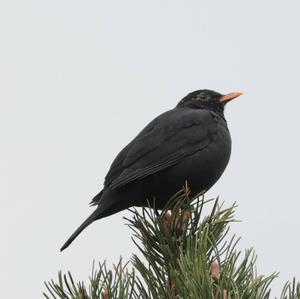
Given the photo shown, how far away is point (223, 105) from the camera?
6434 mm

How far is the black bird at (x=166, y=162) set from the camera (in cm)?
481

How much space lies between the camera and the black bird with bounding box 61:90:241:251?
481cm

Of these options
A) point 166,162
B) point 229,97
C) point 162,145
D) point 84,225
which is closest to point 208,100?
point 229,97

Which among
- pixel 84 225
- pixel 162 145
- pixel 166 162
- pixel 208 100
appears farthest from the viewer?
pixel 208 100

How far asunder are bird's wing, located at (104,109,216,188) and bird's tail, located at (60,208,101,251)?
0.25m

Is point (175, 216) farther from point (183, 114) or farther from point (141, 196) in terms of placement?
point (183, 114)

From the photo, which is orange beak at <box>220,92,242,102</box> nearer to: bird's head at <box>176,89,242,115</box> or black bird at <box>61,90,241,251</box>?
bird's head at <box>176,89,242,115</box>

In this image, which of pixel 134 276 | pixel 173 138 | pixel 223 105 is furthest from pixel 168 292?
pixel 223 105

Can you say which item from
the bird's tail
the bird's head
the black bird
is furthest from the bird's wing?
the bird's head

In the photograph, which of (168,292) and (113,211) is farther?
(113,211)

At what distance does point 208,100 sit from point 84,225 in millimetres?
2430

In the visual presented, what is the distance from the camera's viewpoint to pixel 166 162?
504 centimetres

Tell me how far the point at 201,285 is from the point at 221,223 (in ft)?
3.12

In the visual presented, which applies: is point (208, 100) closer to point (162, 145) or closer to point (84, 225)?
point (162, 145)
